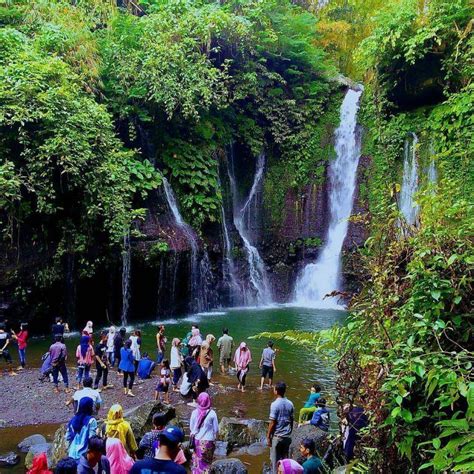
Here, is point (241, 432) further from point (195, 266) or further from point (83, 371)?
point (195, 266)

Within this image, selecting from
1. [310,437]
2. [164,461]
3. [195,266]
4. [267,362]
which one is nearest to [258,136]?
[195,266]

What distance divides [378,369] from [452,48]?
18.7 m

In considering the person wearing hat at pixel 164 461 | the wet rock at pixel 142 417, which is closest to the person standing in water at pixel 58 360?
the wet rock at pixel 142 417

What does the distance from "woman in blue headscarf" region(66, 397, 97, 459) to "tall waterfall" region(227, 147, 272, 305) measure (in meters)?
18.3

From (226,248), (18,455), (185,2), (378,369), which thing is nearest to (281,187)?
(226,248)

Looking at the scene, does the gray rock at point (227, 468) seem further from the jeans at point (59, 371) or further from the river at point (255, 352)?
the jeans at point (59, 371)

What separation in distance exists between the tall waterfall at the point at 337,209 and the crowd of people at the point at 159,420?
12381 millimetres

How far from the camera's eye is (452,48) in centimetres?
1872

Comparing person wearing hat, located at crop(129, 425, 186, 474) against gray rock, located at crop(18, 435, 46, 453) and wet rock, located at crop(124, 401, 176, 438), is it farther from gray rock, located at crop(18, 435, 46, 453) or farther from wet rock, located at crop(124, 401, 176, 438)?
gray rock, located at crop(18, 435, 46, 453)

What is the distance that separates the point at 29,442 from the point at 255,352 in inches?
308

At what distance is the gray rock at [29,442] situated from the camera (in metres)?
7.55

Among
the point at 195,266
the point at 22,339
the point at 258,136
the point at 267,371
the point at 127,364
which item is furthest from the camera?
the point at 258,136

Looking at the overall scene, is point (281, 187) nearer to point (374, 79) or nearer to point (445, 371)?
point (374, 79)

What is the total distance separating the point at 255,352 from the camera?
1441 cm
